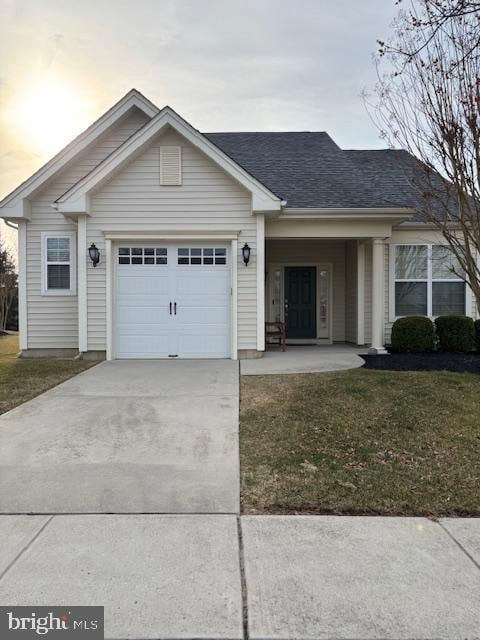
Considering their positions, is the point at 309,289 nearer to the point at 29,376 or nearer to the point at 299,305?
the point at 299,305

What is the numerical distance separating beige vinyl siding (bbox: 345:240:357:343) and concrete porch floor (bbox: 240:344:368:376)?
2.83ft

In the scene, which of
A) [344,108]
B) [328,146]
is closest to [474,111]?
[344,108]

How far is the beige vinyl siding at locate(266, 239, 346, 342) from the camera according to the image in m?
13.4

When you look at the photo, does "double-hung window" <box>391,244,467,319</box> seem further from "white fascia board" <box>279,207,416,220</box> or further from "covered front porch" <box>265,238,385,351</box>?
"covered front porch" <box>265,238,385,351</box>

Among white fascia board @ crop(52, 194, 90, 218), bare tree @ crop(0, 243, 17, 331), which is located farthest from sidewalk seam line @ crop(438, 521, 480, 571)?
bare tree @ crop(0, 243, 17, 331)

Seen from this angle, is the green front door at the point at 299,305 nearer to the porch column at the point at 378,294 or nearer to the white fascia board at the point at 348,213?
the porch column at the point at 378,294

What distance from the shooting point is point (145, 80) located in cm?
1220

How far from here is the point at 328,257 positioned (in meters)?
13.5

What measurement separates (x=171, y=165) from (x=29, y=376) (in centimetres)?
520

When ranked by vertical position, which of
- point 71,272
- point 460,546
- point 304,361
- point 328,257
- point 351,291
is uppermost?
point 328,257

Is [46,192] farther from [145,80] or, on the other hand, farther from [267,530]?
[267,530]

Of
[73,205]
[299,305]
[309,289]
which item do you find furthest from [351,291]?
[73,205]

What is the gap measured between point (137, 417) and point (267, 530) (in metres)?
3.01

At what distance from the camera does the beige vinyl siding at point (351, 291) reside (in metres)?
12.5
